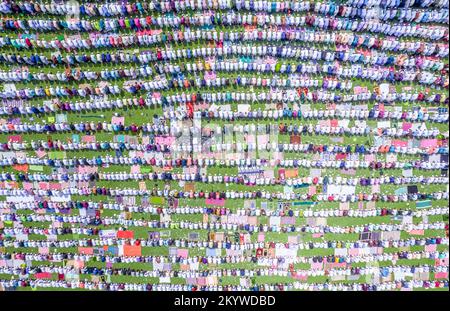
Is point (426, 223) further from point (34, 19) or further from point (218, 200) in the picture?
point (34, 19)

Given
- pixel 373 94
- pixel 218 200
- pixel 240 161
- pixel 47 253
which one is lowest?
pixel 47 253

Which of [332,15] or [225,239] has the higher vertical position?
[332,15]

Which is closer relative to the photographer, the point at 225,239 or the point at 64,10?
the point at 64,10

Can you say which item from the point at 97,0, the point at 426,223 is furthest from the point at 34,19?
the point at 426,223

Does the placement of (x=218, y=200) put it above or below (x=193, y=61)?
below

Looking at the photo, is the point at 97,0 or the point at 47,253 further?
the point at 47,253

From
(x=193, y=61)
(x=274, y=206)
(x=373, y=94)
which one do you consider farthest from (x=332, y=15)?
(x=274, y=206)

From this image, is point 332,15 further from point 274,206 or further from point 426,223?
point 426,223

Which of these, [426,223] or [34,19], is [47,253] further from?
[426,223]

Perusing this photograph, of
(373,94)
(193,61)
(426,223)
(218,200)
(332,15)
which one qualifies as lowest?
(426,223)
